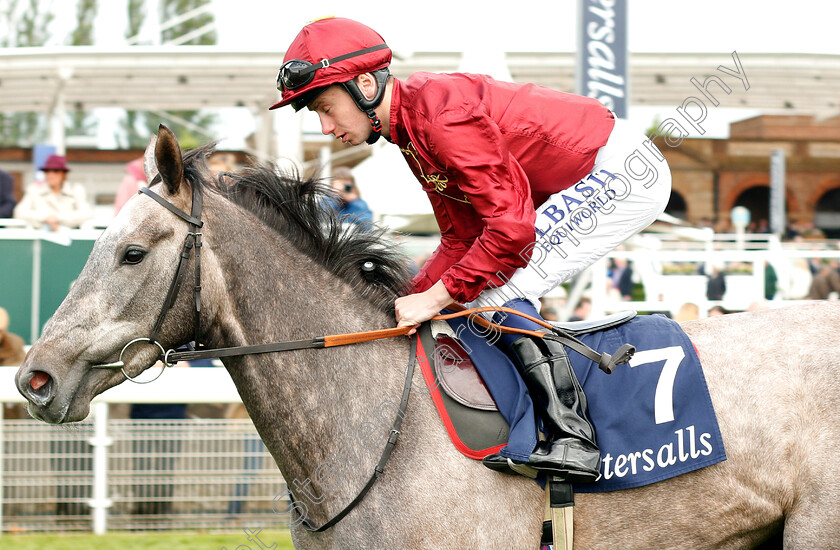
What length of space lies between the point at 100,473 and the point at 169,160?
11.1ft

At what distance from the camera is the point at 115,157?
72.7 feet

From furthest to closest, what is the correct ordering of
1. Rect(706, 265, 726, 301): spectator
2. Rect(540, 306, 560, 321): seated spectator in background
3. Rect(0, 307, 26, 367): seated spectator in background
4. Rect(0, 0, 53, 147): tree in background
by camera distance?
Rect(0, 0, 53, 147): tree in background → Rect(706, 265, 726, 301): spectator → Rect(540, 306, 560, 321): seated spectator in background → Rect(0, 307, 26, 367): seated spectator in background

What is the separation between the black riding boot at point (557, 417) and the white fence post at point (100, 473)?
3533mm

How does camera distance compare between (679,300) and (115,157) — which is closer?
(679,300)

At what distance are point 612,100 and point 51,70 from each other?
330 inches

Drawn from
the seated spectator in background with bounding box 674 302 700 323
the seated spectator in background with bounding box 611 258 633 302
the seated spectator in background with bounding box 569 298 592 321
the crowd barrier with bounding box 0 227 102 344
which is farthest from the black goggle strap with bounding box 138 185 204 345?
the seated spectator in background with bounding box 611 258 633 302

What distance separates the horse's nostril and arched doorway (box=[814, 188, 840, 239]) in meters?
31.8

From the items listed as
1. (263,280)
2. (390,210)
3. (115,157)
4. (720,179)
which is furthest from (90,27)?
(263,280)

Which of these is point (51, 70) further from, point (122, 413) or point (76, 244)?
point (122, 413)

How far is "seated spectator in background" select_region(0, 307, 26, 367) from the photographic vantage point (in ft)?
Answer: 18.4

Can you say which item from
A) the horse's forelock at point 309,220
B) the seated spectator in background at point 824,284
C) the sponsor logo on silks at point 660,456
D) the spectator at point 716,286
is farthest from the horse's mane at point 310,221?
the seated spectator in background at point 824,284

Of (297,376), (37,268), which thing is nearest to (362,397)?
(297,376)

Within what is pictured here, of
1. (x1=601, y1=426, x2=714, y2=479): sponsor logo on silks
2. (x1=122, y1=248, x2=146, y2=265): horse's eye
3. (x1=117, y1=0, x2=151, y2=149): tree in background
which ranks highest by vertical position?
(x1=117, y1=0, x2=151, y2=149): tree in background

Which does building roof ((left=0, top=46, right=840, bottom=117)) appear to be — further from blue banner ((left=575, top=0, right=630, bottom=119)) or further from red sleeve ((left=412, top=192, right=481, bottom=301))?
red sleeve ((left=412, top=192, right=481, bottom=301))
